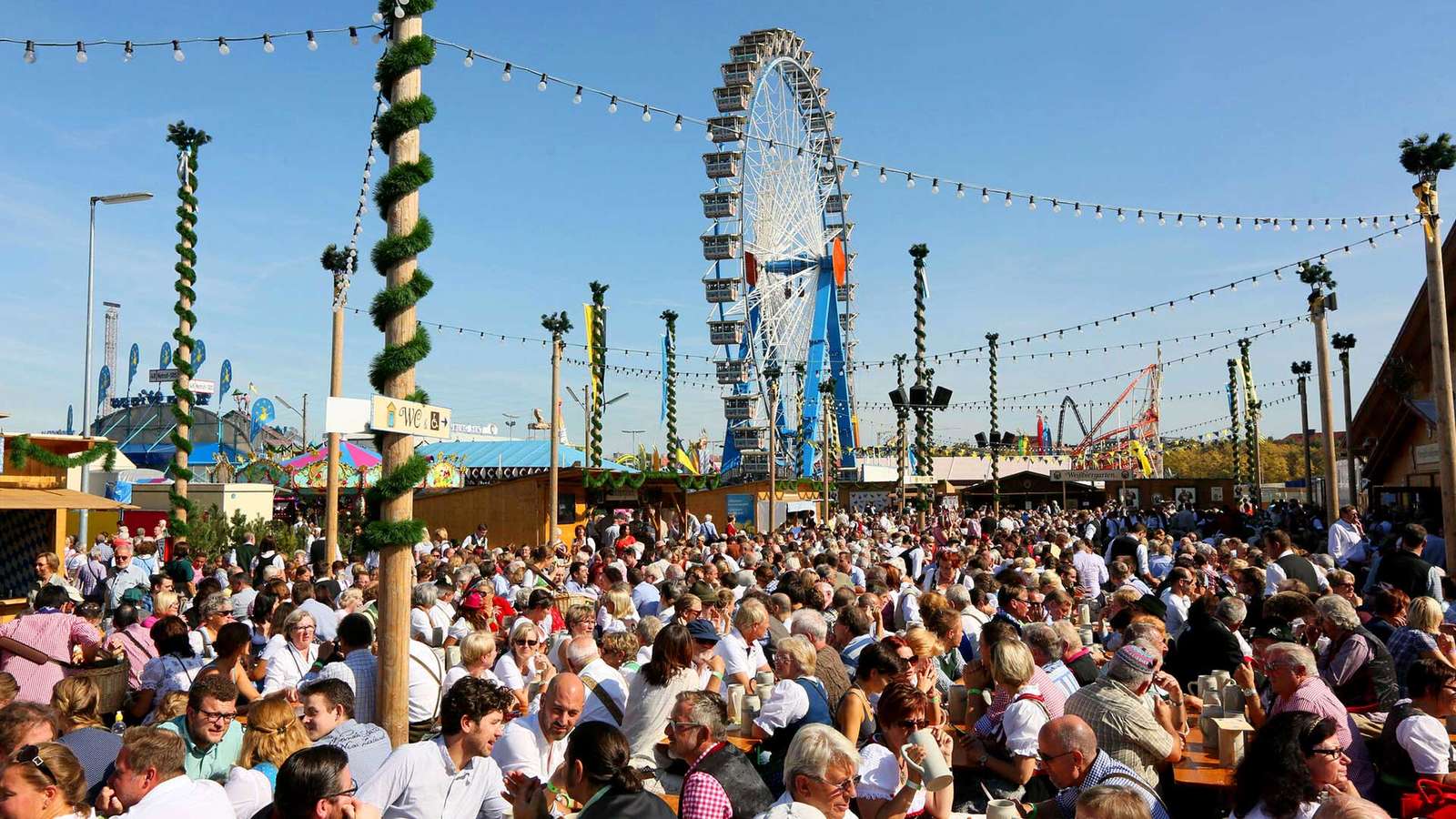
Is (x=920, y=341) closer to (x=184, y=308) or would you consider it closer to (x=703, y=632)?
(x=184, y=308)

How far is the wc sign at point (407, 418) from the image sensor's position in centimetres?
530

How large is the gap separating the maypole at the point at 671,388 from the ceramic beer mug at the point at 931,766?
125 ft

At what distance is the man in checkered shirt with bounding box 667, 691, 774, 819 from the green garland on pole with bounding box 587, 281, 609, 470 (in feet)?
92.1

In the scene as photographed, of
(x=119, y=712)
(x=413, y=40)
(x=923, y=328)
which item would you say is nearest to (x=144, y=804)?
(x=119, y=712)

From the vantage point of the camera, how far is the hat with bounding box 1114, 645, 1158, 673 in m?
5.18

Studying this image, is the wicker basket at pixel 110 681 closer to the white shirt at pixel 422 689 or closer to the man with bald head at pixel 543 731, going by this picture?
the white shirt at pixel 422 689

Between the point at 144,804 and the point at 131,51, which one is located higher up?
the point at 131,51

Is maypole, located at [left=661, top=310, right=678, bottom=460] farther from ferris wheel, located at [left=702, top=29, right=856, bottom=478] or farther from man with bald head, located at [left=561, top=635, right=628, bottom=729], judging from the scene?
man with bald head, located at [left=561, top=635, right=628, bottom=729]

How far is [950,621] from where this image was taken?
7410mm

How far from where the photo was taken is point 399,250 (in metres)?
5.66

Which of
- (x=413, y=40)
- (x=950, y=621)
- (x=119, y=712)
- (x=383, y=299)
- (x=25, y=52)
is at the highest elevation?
(x=25, y=52)

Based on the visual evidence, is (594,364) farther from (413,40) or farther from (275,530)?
(413,40)

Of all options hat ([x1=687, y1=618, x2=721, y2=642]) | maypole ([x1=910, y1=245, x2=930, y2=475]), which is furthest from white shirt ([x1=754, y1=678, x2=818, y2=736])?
maypole ([x1=910, y1=245, x2=930, y2=475])

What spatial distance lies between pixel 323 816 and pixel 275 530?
19.5 meters
